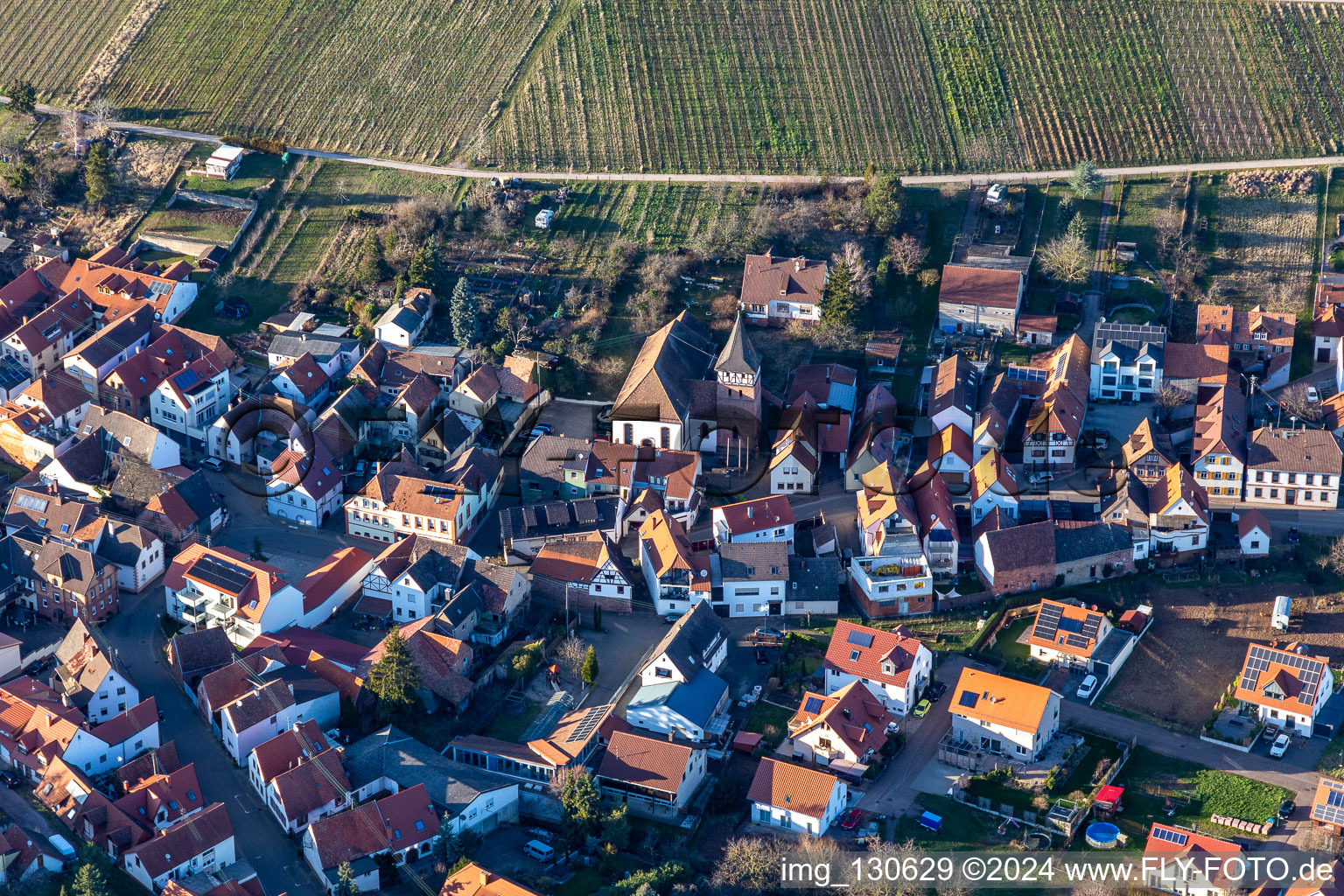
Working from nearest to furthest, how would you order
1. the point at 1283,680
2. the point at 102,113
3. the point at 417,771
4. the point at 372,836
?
the point at 372,836 → the point at 417,771 → the point at 1283,680 → the point at 102,113

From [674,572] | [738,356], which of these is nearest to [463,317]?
[738,356]

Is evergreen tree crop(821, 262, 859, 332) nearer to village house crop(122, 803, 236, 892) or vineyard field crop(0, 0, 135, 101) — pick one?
village house crop(122, 803, 236, 892)

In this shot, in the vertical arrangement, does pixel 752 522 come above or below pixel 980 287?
below

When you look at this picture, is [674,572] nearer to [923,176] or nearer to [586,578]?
[586,578]

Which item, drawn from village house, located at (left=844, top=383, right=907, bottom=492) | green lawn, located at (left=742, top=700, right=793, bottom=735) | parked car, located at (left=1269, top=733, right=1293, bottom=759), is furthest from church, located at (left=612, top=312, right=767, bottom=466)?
parked car, located at (left=1269, top=733, right=1293, bottom=759)

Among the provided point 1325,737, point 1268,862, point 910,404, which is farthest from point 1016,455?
point 1268,862

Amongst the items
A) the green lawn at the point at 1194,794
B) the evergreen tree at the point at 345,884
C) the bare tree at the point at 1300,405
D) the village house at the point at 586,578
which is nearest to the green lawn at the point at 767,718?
the village house at the point at 586,578

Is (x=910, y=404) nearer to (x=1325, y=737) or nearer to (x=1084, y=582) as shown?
(x=1084, y=582)
